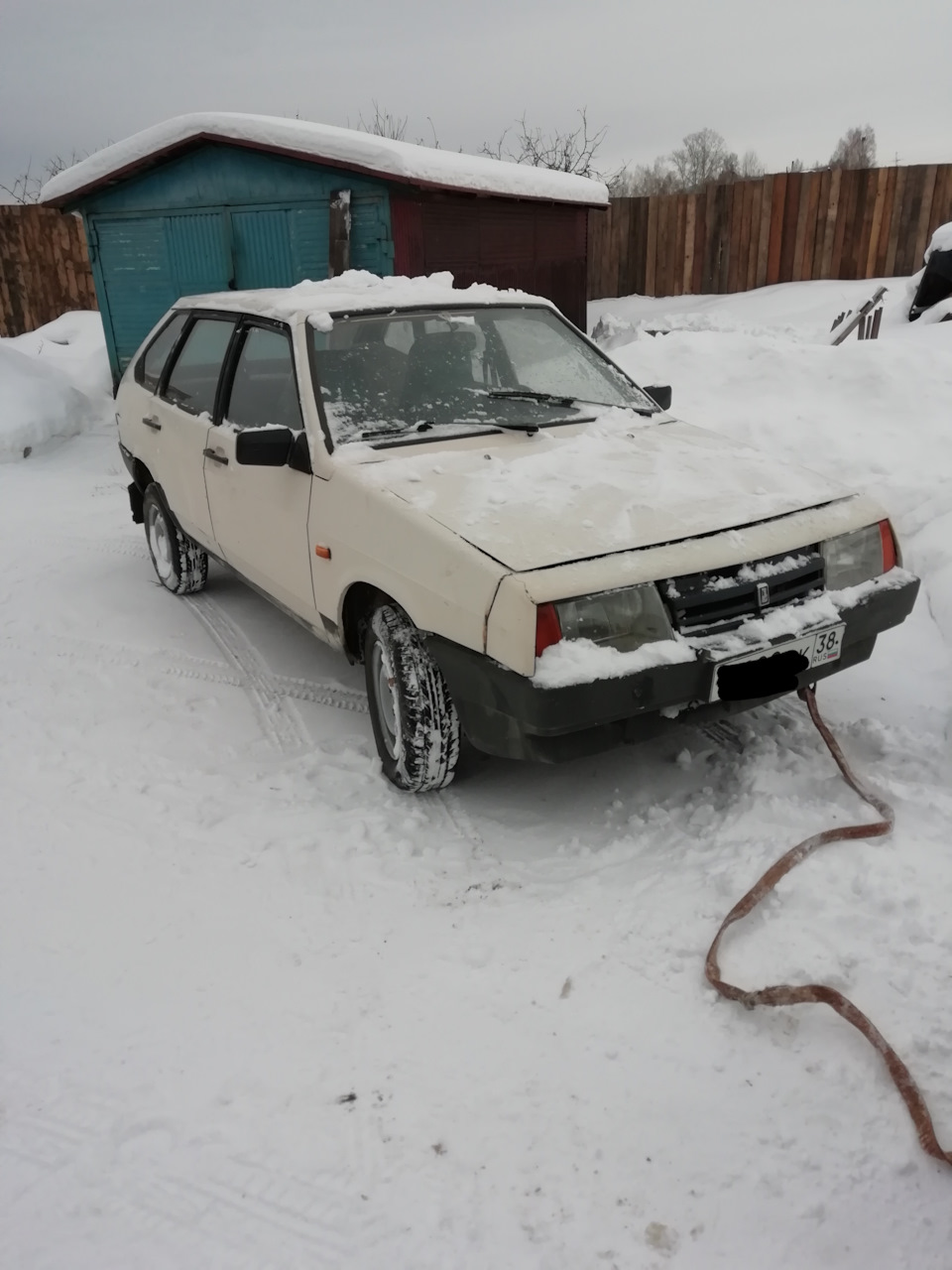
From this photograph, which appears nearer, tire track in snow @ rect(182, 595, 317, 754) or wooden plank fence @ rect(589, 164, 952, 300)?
tire track in snow @ rect(182, 595, 317, 754)

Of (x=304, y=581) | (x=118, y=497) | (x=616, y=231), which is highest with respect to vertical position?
(x=616, y=231)

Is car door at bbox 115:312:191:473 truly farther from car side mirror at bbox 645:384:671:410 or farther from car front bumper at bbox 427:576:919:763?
car front bumper at bbox 427:576:919:763

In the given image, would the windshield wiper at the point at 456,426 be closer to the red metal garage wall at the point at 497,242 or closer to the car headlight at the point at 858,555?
the car headlight at the point at 858,555

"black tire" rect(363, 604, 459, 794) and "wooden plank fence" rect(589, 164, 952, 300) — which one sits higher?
"wooden plank fence" rect(589, 164, 952, 300)

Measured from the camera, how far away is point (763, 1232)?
5.93 ft

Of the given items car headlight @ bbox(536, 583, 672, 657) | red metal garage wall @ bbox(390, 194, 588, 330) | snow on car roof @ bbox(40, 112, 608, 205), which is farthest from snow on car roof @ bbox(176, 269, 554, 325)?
red metal garage wall @ bbox(390, 194, 588, 330)

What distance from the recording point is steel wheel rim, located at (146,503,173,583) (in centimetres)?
532

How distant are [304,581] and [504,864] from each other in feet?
4.61

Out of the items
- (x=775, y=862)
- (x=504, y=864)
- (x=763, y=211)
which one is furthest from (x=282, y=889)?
(x=763, y=211)

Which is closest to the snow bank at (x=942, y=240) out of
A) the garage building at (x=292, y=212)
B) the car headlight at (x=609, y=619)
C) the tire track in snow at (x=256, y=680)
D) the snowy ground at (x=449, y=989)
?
the garage building at (x=292, y=212)

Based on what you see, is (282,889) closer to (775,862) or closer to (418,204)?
(775,862)

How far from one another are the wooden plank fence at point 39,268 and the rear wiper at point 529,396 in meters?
12.7

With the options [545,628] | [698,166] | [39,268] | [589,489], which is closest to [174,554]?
[589,489]

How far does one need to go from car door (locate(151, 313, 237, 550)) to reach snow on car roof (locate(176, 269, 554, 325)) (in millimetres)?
185
